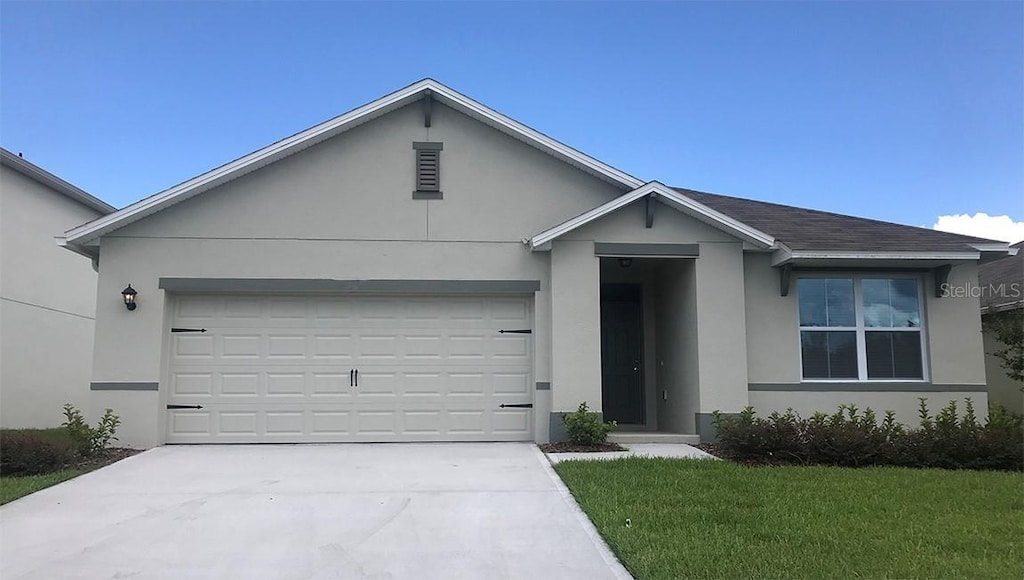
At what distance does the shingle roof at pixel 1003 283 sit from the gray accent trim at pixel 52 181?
1885cm

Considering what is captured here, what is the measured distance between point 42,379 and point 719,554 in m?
16.0

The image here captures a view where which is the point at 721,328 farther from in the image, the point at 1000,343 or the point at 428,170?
the point at 1000,343

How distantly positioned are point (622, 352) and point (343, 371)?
5.19m

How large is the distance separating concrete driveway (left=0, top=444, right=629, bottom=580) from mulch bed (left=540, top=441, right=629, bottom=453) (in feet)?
2.30

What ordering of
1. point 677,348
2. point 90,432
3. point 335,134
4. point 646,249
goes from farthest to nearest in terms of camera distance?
1. point 677,348
2. point 335,134
3. point 646,249
4. point 90,432

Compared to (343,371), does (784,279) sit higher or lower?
higher

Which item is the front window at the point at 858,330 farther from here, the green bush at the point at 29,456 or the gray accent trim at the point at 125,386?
the green bush at the point at 29,456

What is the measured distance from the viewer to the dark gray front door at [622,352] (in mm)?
13266

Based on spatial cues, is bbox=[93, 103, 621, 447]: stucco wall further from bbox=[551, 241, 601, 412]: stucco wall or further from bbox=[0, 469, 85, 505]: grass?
bbox=[0, 469, 85, 505]: grass

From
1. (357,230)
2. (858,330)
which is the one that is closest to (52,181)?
(357,230)

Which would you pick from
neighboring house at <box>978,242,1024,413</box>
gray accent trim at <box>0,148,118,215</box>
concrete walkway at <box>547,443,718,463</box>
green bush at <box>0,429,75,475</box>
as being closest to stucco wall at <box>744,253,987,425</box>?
neighboring house at <box>978,242,1024,413</box>

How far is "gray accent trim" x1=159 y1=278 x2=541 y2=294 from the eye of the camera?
1115 cm

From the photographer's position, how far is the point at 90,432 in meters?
10.1

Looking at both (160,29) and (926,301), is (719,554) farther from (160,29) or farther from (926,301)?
(160,29)
